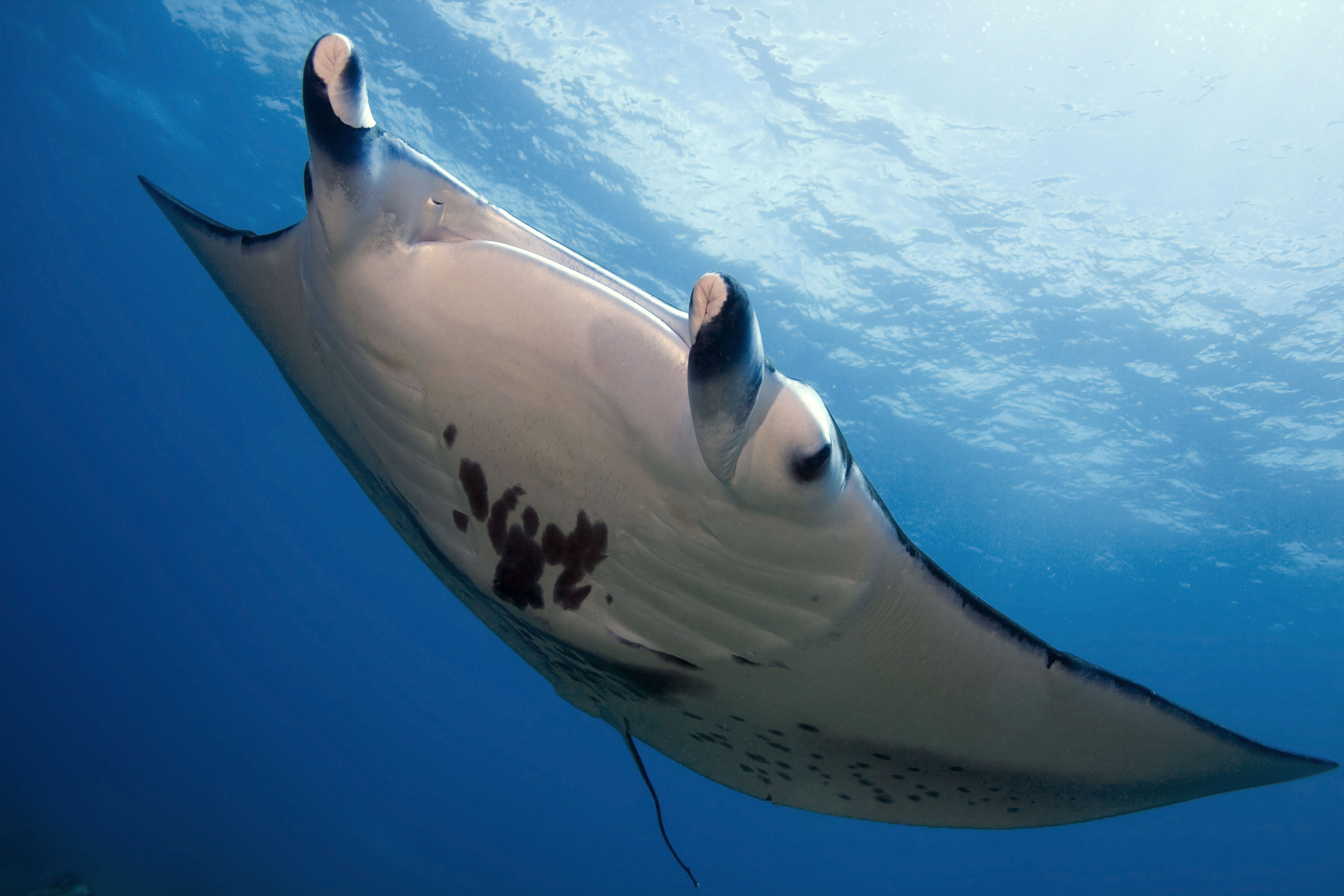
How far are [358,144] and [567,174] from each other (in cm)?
1533

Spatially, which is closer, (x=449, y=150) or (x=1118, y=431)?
(x=449, y=150)

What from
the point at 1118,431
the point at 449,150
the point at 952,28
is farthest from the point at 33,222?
the point at 1118,431

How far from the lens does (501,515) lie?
Answer: 5.85ft

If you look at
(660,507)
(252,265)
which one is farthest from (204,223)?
(660,507)

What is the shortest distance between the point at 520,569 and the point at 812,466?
979 mm

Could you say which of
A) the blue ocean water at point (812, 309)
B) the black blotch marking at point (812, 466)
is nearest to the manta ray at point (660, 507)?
the black blotch marking at point (812, 466)

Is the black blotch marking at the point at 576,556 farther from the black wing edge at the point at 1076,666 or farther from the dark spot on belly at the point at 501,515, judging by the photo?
the black wing edge at the point at 1076,666

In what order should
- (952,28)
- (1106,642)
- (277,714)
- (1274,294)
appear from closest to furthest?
A: (952,28) → (1274,294) → (1106,642) → (277,714)

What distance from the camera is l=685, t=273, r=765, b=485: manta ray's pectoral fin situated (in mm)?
1062

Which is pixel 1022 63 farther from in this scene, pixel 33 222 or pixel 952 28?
pixel 33 222

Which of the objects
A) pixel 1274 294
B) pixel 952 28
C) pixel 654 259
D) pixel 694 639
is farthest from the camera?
pixel 654 259

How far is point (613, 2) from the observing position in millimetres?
11797

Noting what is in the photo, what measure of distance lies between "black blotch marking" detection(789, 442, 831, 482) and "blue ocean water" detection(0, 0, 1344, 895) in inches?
503

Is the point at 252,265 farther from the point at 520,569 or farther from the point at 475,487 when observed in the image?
the point at 520,569
